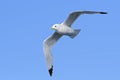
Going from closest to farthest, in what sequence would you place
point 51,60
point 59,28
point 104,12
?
1. point 104,12
2. point 59,28
3. point 51,60

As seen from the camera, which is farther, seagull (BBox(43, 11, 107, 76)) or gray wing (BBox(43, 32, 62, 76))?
gray wing (BBox(43, 32, 62, 76))

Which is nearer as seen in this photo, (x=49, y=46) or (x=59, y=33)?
(x=59, y=33)

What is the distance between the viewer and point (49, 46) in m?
26.3

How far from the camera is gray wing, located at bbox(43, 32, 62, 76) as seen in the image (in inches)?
1024

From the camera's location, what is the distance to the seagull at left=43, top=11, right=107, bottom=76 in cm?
2331

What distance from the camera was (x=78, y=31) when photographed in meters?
23.2

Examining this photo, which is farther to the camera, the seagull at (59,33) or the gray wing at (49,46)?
the gray wing at (49,46)

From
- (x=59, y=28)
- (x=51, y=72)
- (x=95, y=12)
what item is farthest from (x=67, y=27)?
(x=51, y=72)

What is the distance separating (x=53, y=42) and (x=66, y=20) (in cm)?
A: 240

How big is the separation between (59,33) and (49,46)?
265 cm

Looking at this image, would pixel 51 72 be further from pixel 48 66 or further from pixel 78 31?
pixel 78 31

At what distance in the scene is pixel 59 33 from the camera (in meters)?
23.8

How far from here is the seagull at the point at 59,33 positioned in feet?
76.5

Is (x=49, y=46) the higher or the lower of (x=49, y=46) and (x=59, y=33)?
the higher
